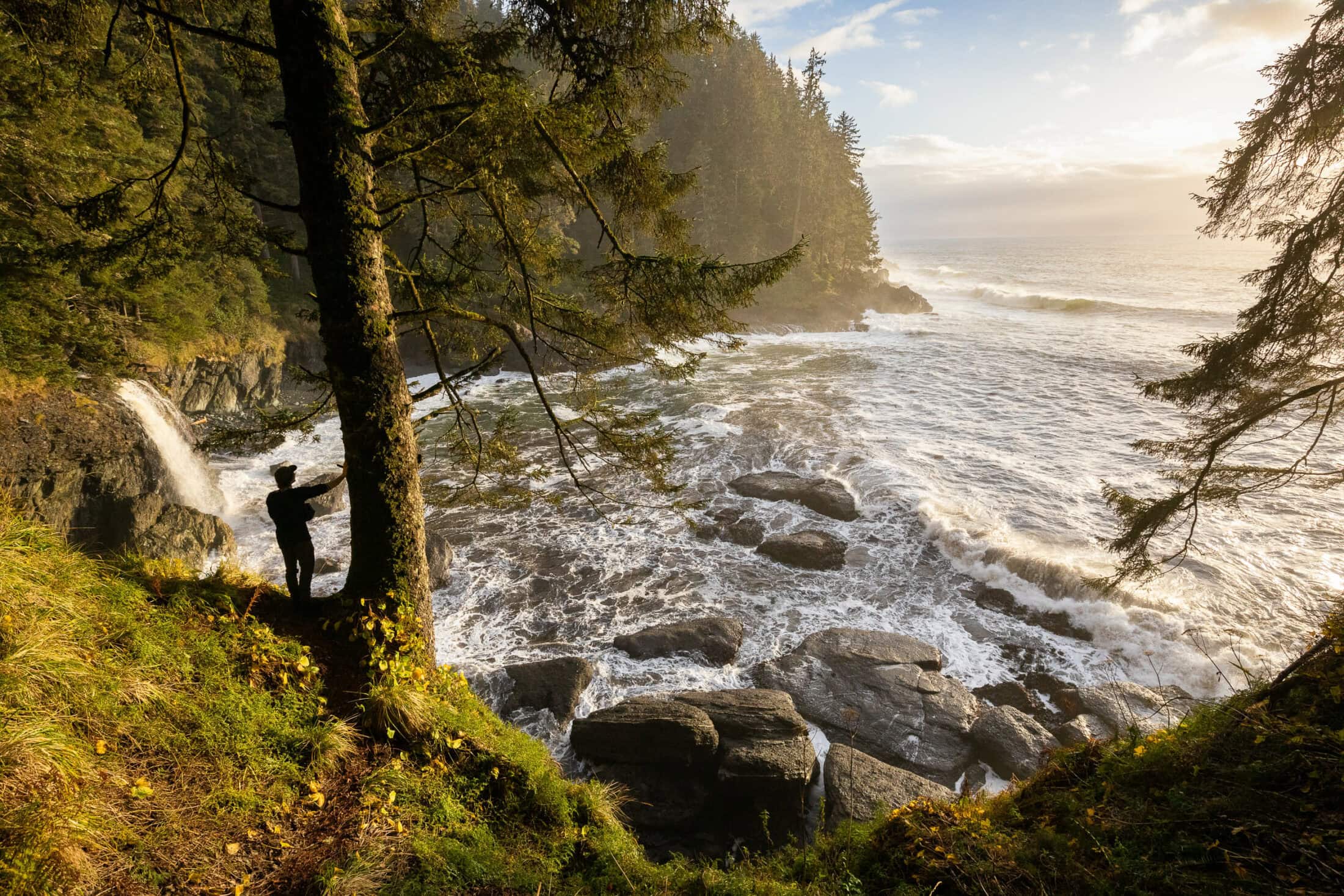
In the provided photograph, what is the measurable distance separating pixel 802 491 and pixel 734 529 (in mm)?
2696

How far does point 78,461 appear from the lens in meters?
10.6

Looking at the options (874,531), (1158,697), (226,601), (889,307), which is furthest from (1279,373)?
(889,307)

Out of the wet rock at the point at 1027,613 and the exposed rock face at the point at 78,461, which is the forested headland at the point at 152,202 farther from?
the wet rock at the point at 1027,613

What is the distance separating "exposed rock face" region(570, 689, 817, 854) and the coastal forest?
0.14 ft

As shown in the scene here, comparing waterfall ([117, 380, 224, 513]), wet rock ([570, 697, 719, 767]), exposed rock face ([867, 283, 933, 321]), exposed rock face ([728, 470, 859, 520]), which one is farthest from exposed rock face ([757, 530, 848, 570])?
exposed rock face ([867, 283, 933, 321])

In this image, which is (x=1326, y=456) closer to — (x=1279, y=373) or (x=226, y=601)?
(x=1279, y=373)

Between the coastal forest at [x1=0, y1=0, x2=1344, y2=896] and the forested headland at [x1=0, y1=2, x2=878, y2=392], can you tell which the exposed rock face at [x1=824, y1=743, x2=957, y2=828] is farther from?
the forested headland at [x1=0, y1=2, x2=878, y2=392]

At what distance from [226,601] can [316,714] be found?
1.35 m

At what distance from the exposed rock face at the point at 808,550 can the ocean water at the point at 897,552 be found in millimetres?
293

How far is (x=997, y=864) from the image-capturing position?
155 inches

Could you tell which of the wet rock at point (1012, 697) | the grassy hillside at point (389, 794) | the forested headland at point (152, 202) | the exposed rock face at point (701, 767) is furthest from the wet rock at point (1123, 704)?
the forested headland at point (152, 202)

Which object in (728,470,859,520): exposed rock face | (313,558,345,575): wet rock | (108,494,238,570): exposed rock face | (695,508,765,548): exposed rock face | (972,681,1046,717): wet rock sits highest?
(108,494,238,570): exposed rock face

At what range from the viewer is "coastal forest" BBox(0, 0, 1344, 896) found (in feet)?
11.2

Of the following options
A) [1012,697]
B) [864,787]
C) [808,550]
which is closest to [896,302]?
[808,550]
